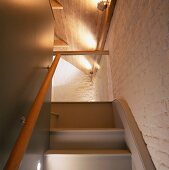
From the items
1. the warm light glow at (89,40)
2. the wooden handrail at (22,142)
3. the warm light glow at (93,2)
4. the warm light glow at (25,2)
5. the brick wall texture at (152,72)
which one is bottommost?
the wooden handrail at (22,142)

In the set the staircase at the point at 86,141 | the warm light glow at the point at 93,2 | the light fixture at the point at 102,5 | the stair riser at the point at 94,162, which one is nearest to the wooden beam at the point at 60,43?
the warm light glow at the point at 93,2

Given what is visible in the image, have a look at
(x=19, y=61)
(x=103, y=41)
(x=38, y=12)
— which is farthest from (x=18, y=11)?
(x=103, y=41)

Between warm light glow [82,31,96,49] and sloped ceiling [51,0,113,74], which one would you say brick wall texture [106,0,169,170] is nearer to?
sloped ceiling [51,0,113,74]

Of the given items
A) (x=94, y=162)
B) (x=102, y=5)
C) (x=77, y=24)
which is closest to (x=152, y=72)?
(x=94, y=162)

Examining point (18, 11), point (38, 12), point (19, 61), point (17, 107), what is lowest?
point (17, 107)

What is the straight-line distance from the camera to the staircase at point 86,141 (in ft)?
4.72

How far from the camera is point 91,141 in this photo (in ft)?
5.60

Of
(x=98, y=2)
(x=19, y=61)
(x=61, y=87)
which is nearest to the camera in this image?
(x=19, y=61)

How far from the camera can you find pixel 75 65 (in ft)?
21.1

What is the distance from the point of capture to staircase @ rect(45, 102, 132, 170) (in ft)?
4.72

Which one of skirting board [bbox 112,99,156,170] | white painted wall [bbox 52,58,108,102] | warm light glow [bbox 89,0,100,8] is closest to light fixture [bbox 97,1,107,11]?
warm light glow [bbox 89,0,100,8]

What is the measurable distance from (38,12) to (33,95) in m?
0.68

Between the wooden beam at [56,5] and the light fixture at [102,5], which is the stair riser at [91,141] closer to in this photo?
the light fixture at [102,5]

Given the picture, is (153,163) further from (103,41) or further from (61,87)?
(61,87)
